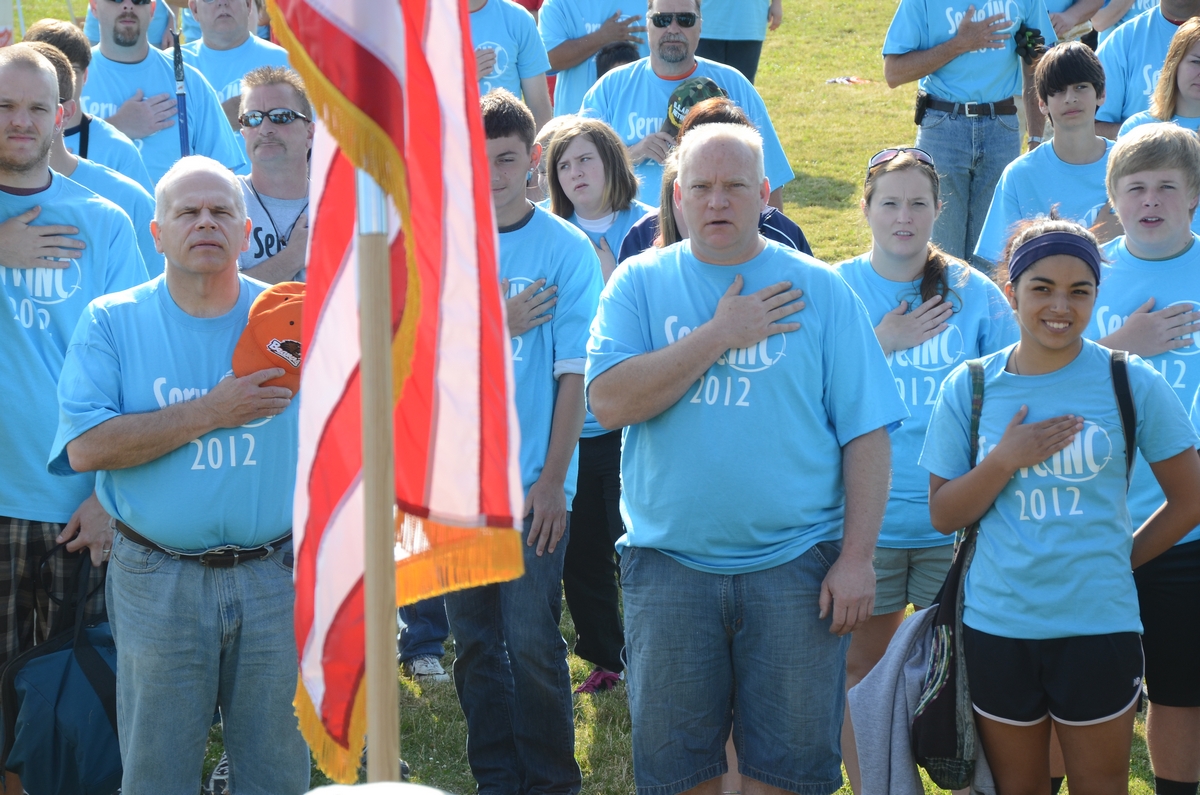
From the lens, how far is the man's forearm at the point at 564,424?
4555mm

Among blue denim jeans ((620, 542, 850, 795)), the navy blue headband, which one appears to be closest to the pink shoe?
blue denim jeans ((620, 542, 850, 795))

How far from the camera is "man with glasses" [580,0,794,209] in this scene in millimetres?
6590

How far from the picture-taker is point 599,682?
224 inches

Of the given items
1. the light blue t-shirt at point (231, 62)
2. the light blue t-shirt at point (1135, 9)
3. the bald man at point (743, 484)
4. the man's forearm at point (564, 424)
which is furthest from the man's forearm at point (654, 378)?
the light blue t-shirt at point (1135, 9)

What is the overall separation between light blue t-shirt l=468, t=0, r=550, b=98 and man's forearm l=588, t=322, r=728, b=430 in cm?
471

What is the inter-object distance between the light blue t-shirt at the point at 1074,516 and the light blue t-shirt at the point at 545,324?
61.8 inches

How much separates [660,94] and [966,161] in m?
1.88

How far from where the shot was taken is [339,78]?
8.02 feet

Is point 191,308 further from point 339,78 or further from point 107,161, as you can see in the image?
point 107,161

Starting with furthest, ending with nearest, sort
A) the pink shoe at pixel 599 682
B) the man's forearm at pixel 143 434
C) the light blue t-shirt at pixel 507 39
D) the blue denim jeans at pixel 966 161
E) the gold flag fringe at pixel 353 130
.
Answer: the light blue t-shirt at pixel 507 39 → the blue denim jeans at pixel 966 161 → the pink shoe at pixel 599 682 → the man's forearm at pixel 143 434 → the gold flag fringe at pixel 353 130

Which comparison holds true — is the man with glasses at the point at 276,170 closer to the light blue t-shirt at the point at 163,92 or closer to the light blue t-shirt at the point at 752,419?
the light blue t-shirt at the point at 163,92

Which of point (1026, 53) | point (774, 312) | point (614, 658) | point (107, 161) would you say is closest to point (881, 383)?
point (774, 312)

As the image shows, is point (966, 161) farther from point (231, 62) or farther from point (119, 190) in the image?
point (119, 190)

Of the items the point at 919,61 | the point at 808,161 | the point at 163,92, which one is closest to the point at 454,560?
the point at 163,92
